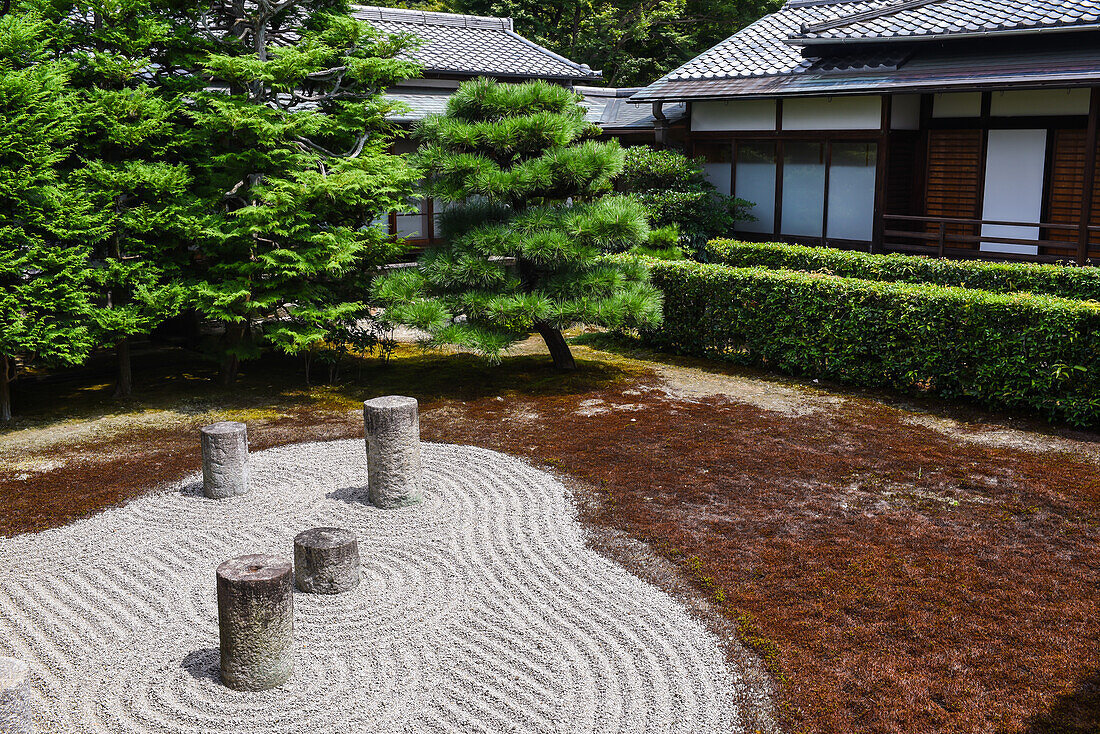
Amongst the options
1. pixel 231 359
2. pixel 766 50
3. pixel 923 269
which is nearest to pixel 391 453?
pixel 231 359

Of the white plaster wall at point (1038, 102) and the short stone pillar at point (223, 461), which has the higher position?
the white plaster wall at point (1038, 102)

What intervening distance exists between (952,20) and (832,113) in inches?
87.5

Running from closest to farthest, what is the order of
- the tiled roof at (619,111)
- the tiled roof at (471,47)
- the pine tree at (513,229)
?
the pine tree at (513,229)
the tiled roof at (471,47)
the tiled roof at (619,111)

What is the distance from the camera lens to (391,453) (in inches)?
301

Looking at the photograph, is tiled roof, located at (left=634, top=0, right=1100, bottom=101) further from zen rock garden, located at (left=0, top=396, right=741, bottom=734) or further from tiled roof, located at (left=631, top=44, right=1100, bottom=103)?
zen rock garden, located at (left=0, top=396, right=741, bottom=734)

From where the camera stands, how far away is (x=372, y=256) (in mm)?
11391

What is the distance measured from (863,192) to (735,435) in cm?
789

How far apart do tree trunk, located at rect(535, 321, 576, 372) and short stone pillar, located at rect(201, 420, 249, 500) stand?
473cm

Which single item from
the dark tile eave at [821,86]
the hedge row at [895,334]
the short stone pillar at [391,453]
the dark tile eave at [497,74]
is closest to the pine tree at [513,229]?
the hedge row at [895,334]

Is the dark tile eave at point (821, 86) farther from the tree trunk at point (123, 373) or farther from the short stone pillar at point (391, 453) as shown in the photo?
the tree trunk at point (123, 373)

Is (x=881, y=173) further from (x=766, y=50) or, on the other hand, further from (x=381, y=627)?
(x=381, y=627)

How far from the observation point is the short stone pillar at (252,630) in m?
5.05

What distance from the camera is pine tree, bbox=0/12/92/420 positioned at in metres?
9.07

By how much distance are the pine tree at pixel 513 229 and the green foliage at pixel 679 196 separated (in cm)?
495
